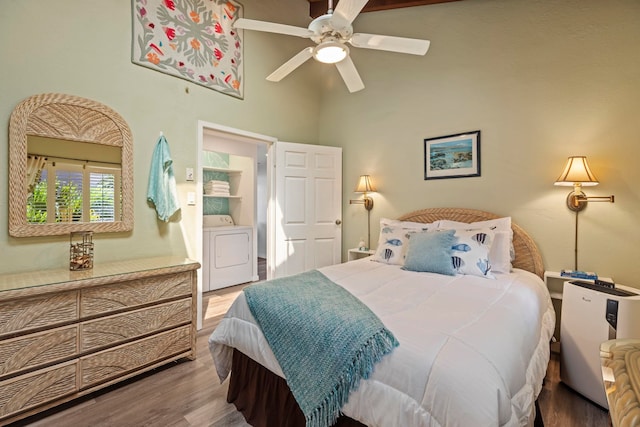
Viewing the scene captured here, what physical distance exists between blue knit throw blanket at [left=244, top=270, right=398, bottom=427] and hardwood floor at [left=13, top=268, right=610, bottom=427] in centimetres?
66

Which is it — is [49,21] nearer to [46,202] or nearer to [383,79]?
[46,202]

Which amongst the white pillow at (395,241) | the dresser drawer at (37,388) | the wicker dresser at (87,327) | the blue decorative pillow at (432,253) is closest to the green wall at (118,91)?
the wicker dresser at (87,327)

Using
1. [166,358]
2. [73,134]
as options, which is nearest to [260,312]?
[166,358]

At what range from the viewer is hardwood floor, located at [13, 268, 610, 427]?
5.53 ft

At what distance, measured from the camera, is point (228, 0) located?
3.16 meters

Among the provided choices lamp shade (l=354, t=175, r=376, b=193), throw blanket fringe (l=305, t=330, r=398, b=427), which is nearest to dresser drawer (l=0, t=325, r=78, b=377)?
throw blanket fringe (l=305, t=330, r=398, b=427)

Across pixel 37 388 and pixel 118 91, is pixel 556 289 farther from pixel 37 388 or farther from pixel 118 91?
pixel 118 91

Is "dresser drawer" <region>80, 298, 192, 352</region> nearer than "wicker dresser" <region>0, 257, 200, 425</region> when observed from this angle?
No

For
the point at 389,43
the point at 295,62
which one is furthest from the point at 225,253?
the point at 389,43

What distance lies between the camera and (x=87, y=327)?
6.11 feet

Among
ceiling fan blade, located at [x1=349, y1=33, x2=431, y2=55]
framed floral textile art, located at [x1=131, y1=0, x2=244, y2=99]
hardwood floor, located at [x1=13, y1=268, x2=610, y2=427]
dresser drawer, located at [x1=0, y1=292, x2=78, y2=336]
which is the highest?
framed floral textile art, located at [x1=131, y1=0, x2=244, y2=99]

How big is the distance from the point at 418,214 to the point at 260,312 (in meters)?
2.29

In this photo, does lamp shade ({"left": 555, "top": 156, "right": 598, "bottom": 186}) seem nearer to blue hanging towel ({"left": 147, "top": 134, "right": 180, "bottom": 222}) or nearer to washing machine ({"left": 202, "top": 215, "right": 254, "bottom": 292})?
blue hanging towel ({"left": 147, "top": 134, "right": 180, "bottom": 222})

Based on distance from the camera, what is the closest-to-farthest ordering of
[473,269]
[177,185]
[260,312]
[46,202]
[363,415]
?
[363,415] < [260,312] < [46,202] < [473,269] < [177,185]
